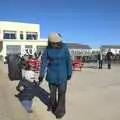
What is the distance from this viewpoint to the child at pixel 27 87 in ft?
38.7

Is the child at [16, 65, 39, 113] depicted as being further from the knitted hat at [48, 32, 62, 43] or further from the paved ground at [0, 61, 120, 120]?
the knitted hat at [48, 32, 62, 43]

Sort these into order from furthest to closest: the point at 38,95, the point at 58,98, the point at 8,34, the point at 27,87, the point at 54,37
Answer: the point at 8,34
the point at 27,87
the point at 38,95
the point at 58,98
the point at 54,37

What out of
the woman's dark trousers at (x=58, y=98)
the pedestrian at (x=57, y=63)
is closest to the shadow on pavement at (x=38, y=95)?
the woman's dark trousers at (x=58, y=98)

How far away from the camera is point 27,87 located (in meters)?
14.3

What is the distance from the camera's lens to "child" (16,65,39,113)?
11.8 meters

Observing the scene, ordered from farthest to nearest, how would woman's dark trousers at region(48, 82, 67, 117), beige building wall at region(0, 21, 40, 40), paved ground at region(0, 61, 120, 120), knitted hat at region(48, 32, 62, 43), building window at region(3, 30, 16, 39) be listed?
beige building wall at region(0, 21, 40, 40), building window at region(3, 30, 16, 39), paved ground at region(0, 61, 120, 120), woman's dark trousers at region(48, 82, 67, 117), knitted hat at region(48, 32, 62, 43)

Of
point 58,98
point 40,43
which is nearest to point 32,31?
point 40,43

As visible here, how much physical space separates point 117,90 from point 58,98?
18.7ft

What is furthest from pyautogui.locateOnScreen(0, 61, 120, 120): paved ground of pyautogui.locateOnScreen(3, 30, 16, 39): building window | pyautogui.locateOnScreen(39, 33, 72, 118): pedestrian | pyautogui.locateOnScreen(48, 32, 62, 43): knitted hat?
pyautogui.locateOnScreen(3, 30, 16, 39): building window

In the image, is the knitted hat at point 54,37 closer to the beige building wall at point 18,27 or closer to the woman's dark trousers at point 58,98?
the woman's dark trousers at point 58,98

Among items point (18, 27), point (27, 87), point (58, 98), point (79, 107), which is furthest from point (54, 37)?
point (18, 27)

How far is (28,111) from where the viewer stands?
9586 millimetres

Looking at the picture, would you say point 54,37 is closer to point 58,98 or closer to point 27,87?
point 58,98

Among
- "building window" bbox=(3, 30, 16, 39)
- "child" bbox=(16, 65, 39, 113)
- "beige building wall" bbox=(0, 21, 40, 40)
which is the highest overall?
"beige building wall" bbox=(0, 21, 40, 40)
